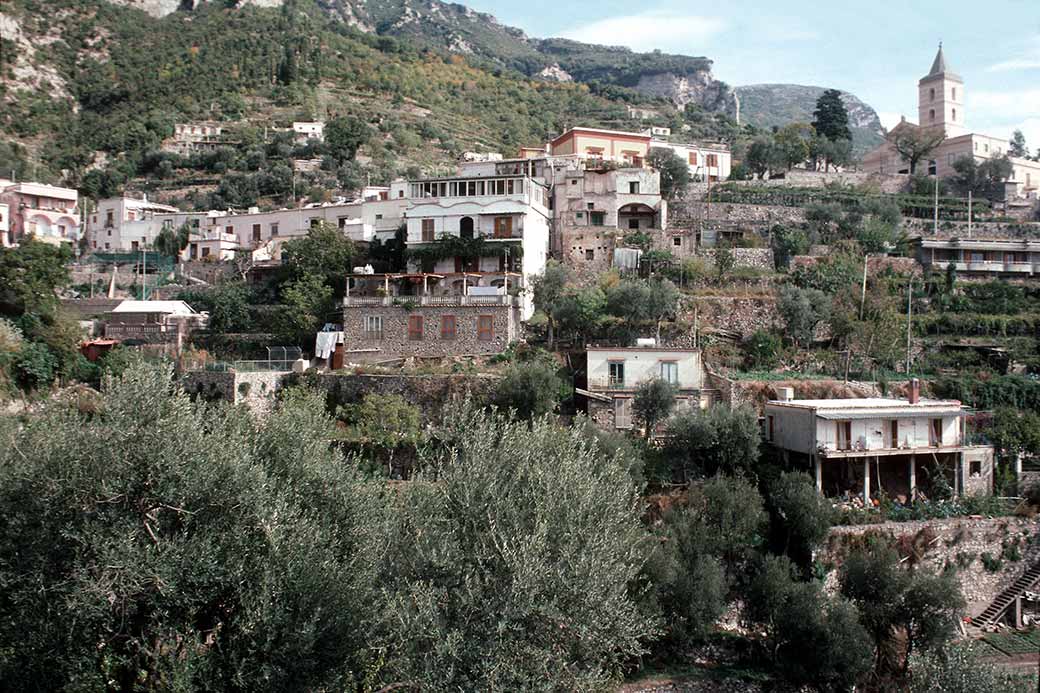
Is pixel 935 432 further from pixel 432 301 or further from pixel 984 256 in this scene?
pixel 984 256

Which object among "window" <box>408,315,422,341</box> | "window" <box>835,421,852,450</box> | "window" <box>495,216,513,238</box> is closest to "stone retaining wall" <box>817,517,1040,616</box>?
"window" <box>835,421,852,450</box>

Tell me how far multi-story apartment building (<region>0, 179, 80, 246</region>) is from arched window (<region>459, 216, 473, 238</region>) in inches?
1085

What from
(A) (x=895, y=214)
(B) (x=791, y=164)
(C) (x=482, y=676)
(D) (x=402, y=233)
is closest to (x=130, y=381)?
(C) (x=482, y=676)

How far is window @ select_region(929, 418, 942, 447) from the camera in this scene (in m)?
25.7

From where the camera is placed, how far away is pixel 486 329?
3081 cm

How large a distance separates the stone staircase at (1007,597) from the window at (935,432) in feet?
14.3

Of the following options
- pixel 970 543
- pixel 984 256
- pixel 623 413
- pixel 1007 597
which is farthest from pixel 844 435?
pixel 984 256

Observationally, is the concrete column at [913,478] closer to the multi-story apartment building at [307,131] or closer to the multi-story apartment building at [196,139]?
the multi-story apartment building at [307,131]

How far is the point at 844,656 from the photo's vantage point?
1819 cm

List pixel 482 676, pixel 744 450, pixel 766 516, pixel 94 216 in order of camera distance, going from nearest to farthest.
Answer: pixel 482 676 < pixel 766 516 < pixel 744 450 < pixel 94 216

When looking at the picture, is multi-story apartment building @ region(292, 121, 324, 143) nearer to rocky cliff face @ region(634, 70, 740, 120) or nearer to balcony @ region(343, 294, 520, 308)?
balcony @ region(343, 294, 520, 308)

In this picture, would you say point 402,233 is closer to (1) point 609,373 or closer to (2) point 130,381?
(1) point 609,373

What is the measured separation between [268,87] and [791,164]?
158ft

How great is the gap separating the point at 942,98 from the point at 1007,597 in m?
58.2
